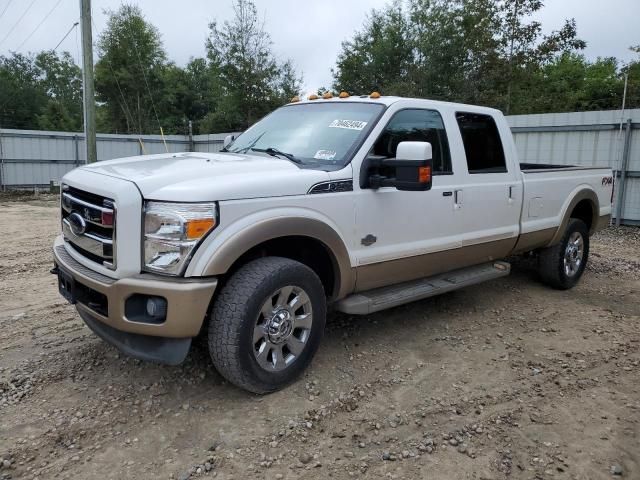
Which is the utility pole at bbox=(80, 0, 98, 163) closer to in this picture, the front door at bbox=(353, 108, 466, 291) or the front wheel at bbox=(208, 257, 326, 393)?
the front door at bbox=(353, 108, 466, 291)

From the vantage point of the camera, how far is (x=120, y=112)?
36.5m

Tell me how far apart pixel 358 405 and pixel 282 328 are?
682 mm

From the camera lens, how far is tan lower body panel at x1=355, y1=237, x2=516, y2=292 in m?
3.93

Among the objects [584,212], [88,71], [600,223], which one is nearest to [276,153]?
[584,212]

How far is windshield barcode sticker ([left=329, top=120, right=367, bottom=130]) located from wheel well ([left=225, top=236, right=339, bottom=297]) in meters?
0.98

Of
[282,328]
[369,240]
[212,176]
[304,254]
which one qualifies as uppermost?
[212,176]

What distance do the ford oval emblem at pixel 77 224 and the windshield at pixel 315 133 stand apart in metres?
1.43

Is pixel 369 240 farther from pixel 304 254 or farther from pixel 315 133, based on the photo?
pixel 315 133

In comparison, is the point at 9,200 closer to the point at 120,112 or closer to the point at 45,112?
the point at 120,112

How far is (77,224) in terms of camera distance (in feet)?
11.2

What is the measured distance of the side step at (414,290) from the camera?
3812mm

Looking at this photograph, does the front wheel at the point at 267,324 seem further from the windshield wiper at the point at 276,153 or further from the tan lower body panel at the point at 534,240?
the tan lower body panel at the point at 534,240

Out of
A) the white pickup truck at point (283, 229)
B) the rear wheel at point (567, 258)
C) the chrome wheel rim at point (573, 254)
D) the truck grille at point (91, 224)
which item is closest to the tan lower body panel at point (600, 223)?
the rear wheel at point (567, 258)

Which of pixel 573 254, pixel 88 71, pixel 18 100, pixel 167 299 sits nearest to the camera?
pixel 167 299
